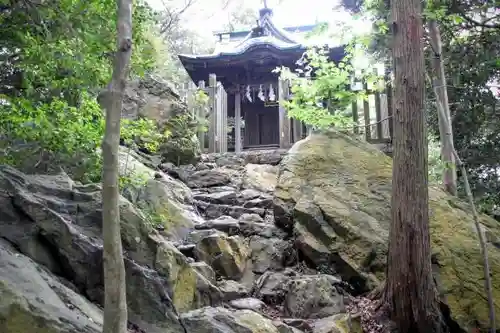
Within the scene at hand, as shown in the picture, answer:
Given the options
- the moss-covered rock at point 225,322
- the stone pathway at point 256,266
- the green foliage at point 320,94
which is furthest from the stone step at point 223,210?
the moss-covered rock at point 225,322

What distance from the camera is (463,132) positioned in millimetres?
7652

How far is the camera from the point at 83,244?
3334 mm

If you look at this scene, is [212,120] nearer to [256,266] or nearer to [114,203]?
[256,266]

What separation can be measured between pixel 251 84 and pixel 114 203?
1229 centimetres

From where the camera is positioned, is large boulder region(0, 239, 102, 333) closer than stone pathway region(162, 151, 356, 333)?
Yes

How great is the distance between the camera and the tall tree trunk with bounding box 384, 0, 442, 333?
4.36 meters

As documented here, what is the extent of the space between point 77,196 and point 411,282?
346 centimetres

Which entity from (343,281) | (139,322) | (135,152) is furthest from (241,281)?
(135,152)

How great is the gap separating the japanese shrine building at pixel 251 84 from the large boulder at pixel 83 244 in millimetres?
5993

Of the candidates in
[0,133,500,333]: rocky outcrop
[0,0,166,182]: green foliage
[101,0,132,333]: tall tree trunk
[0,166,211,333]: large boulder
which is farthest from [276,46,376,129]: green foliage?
[101,0,132,333]: tall tree trunk

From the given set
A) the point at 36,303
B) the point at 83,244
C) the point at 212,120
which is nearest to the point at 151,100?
the point at 212,120

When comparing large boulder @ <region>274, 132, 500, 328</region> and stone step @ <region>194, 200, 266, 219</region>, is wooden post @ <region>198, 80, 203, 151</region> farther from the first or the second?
large boulder @ <region>274, 132, 500, 328</region>

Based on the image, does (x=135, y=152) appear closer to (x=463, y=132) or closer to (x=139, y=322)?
(x=139, y=322)

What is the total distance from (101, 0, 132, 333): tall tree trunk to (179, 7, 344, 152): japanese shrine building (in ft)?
24.5
